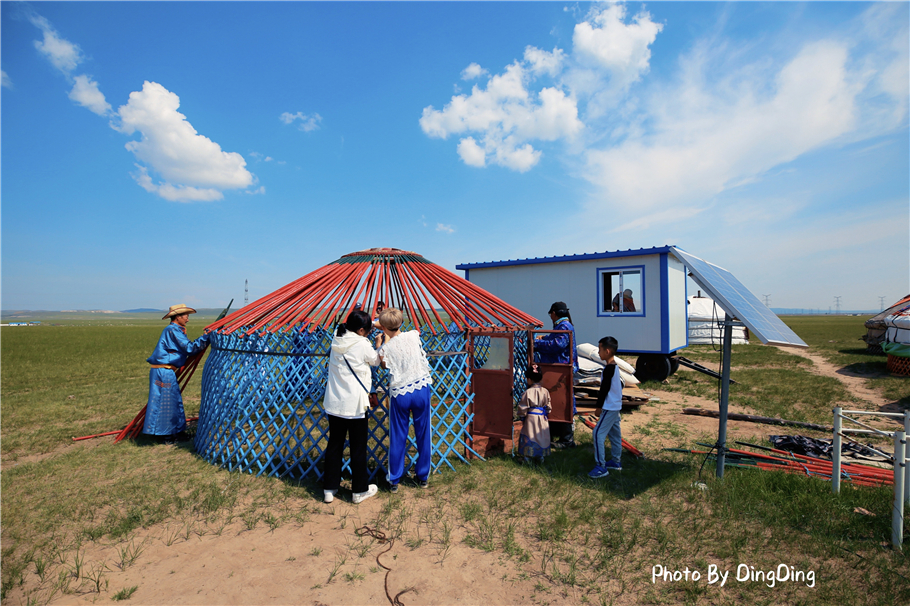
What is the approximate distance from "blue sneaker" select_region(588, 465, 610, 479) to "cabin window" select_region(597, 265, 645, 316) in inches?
205

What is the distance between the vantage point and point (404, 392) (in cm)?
328

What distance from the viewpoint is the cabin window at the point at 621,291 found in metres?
8.26

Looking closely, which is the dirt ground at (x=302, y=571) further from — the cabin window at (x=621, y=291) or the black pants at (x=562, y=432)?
the cabin window at (x=621, y=291)

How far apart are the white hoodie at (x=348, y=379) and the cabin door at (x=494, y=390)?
4.02 feet

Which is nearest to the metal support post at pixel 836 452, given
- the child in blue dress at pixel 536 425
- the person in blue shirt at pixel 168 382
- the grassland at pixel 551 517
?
the grassland at pixel 551 517

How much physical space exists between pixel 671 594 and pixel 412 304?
3492mm

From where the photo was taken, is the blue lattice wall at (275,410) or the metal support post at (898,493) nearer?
the metal support post at (898,493)

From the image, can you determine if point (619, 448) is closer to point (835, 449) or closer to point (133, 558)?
point (835, 449)

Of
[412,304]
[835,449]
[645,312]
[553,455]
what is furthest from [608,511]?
[645,312]

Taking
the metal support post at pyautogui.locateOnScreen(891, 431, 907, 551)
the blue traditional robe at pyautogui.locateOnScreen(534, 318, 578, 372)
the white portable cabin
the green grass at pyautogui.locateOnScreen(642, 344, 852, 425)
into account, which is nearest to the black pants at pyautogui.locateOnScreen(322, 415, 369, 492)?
the blue traditional robe at pyautogui.locateOnScreen(534, 318, 578, 372)

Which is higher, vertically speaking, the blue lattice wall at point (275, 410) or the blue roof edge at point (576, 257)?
the blue roof edge at point (576, 257)

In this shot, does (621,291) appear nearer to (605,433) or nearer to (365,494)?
(605,433)

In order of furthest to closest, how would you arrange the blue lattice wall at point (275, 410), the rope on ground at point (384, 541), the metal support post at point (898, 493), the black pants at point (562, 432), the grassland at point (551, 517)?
the black pants at point (562, 432)
the blue lattice wall at point (275, 410)
the metal support post at point (898, 493)
the grassland at point (551, 517)
the rope on ground at point (384, 541)

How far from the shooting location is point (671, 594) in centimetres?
226
